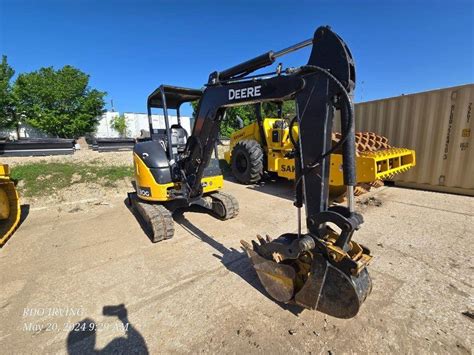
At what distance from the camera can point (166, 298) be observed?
266 cm

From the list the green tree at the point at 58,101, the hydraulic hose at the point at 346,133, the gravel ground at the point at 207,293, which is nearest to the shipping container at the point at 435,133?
the gravel ground at the point at 207,293

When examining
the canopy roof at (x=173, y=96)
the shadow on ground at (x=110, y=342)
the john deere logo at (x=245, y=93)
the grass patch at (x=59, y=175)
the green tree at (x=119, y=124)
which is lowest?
the shadow on ground at (x=110, y=342)

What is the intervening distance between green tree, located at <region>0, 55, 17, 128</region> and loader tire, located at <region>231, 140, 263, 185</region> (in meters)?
28.8

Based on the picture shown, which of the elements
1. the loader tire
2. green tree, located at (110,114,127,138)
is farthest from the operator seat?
green tree, located at (110,114,127,138)

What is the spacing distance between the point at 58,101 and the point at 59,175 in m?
25.2

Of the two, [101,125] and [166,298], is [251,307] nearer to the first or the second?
[166,298]

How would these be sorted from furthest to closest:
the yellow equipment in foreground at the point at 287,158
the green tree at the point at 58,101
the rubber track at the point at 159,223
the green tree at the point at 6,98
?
the green tree at the point at 58,101 → the green tree at the point at 6,98 → the yellow equipment in foreground at the point at 287,158 → the rubber track at the point at 159,223

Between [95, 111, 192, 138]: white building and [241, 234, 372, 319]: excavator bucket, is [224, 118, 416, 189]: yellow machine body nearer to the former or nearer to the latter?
[241, 234, 372, 319]: excavator bucket

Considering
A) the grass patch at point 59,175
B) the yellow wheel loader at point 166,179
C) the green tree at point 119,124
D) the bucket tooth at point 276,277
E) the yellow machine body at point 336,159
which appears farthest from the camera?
the green tree at point 119,124

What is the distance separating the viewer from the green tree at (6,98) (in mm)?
24375

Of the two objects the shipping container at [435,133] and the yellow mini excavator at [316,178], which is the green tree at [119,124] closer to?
the shipping container at [435,133]

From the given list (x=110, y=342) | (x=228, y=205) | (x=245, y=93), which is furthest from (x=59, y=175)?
(x=245, y=93)

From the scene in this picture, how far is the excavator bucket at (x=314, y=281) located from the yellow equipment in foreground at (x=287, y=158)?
108 inches

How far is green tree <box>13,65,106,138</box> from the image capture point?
84.2 feet
